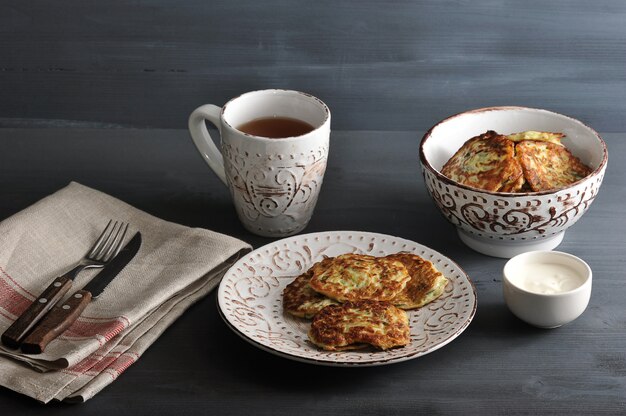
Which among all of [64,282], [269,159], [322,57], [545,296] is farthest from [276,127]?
[545,296]

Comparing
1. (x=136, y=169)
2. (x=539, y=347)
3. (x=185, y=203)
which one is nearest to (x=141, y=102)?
(x=136, y=169)

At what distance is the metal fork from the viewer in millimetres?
1239

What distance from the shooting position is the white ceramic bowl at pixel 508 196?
1.40m

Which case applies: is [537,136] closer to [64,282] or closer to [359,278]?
[359,278]

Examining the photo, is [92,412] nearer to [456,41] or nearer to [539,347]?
[539,347]

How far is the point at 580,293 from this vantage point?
1270 mm

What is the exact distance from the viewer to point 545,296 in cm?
127

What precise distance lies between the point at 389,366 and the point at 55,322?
0.47m

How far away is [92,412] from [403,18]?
1066 mm

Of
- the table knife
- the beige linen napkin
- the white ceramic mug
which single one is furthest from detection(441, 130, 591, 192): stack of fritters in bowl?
the table knife

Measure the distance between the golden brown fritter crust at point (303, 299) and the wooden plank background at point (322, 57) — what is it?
26.1 inches

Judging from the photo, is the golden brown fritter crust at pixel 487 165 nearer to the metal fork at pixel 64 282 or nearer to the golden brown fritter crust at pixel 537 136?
the golden brown fritter crust at pixel 537 136

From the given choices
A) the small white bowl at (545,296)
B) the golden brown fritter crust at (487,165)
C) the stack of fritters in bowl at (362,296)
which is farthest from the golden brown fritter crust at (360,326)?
the golden brown fritter crust at (487,165)

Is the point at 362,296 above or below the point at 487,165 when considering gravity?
below
